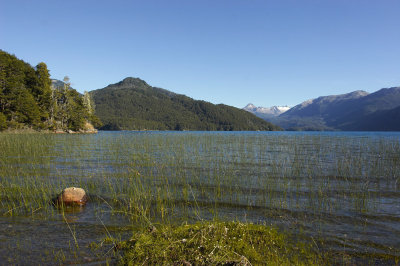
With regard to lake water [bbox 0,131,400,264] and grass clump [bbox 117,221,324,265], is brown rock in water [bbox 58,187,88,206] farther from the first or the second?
grass clump [bbox 117,221,324,265]

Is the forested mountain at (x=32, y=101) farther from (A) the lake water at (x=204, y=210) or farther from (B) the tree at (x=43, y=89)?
(A) the lake water at (x=204, y=210)

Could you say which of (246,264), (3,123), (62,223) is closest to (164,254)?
(246,264)

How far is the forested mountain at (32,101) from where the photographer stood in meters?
35.3

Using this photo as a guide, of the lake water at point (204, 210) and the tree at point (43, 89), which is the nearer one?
the lake water at point (204, 210)

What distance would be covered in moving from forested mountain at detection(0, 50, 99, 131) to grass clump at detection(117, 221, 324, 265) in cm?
3762

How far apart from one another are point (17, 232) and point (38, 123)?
144 feet

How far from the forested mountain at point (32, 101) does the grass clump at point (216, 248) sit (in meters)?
37.6

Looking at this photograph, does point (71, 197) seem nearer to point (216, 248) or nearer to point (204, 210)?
point (204, 210)

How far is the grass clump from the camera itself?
123 inches

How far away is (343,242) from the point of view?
450cm

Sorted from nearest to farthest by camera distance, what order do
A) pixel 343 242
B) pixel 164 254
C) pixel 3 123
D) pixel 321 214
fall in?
pixel 164 254
pixel 343 242
pixel 321 214
pixel 3 123

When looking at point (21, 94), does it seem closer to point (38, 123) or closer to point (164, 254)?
point (38, 123)

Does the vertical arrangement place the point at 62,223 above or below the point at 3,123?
below

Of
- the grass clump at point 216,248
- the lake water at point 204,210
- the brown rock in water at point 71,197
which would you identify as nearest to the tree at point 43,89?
the lake water at point 204,210
